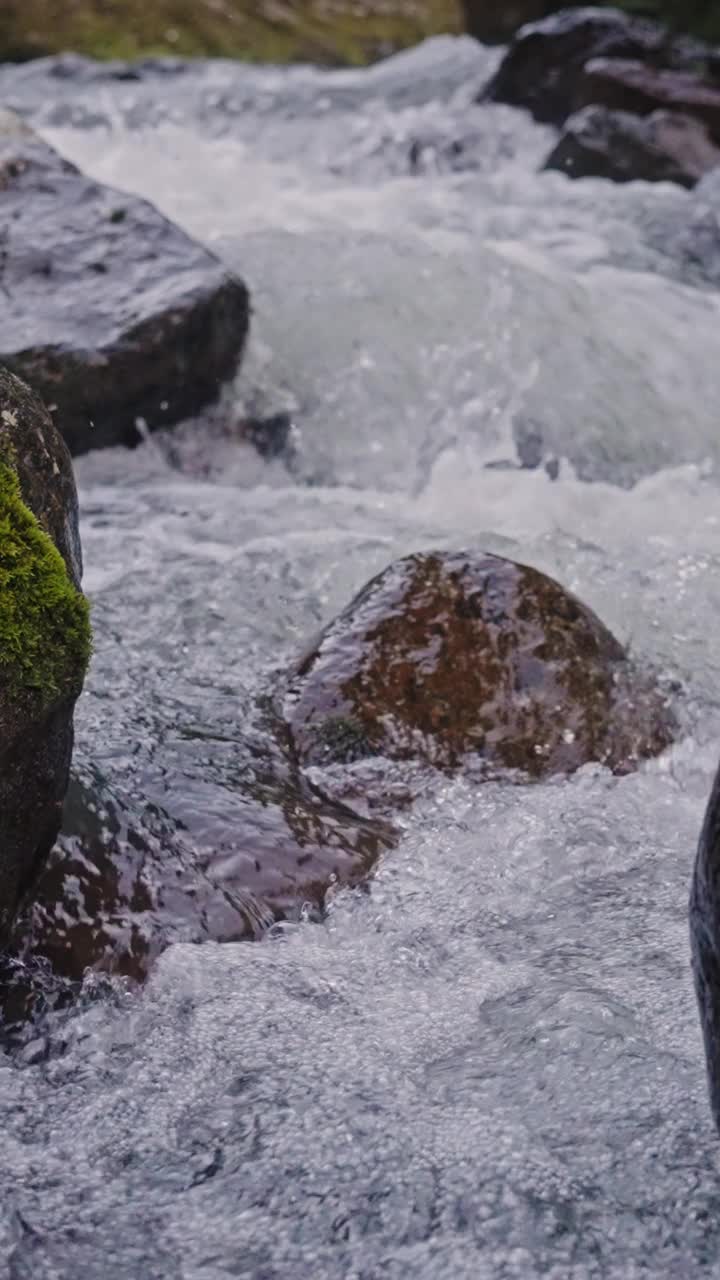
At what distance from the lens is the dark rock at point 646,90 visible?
1117 centimetres

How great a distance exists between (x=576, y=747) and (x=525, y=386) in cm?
328

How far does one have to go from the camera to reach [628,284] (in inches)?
317

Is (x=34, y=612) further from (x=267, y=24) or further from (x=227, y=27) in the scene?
(x=267, y=24)

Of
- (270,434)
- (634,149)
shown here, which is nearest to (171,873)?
(270,434)

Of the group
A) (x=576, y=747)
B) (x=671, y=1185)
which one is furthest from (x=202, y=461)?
(x=671, y=1185)

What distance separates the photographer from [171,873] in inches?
131

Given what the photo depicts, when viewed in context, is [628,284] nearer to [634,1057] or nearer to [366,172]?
[366,172]

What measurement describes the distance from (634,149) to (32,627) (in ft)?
29.6

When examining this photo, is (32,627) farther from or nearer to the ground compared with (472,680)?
farther from the ground

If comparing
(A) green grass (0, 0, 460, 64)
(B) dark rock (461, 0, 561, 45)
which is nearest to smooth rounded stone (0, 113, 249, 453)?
(A) green grass (0, 0, 460, 64)

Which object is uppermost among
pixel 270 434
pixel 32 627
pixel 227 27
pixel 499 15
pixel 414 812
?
pixel 32 627

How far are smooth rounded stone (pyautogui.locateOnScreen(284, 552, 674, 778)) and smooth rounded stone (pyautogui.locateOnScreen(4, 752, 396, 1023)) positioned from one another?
1.34 feet

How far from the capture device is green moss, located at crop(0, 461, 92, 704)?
268 cm

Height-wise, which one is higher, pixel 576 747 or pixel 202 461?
pixel 576 747
